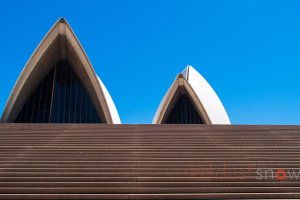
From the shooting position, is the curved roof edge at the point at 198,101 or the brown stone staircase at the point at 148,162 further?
the curved roof edge at the point at 198,101

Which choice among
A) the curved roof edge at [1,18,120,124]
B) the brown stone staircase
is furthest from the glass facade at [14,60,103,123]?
the brown stone staircase

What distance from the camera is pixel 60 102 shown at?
1639 centimetres

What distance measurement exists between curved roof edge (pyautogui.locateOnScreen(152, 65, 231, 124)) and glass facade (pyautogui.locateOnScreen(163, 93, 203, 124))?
45 centimetres

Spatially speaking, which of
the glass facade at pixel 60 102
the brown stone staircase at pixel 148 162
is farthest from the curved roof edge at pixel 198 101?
the brown stone staircase at pixel 148 162

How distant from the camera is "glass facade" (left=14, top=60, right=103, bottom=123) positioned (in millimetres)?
15953

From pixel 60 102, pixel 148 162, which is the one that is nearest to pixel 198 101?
pixel 60 102

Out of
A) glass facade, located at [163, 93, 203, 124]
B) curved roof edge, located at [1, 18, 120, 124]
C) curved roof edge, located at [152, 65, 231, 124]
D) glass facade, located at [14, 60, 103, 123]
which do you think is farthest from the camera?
glass facade, located at [163, 93, 203, 124]

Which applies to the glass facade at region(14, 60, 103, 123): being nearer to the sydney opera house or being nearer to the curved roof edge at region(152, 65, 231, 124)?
the curved roof edge at region(152, 65, 231, 124)

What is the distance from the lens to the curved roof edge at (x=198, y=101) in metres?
18.5

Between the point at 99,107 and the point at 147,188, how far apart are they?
11.5m

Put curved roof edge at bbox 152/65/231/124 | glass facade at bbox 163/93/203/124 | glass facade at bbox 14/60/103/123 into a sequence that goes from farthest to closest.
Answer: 1. glass facade at bbox 163/93/203/124
2. curved roof edge at bbox 152/65/231/124
3. glass facade at bbox 14/60/103/123

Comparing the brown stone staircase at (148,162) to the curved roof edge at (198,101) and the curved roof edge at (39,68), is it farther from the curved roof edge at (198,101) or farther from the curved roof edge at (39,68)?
the curved roof edge at (198,101)

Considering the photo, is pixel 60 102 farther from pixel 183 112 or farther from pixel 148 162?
pixel 148 162

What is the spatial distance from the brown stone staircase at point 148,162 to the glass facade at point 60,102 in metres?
7.41
